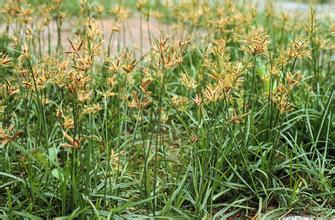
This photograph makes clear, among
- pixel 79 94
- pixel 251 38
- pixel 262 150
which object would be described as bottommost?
pixel 262 150

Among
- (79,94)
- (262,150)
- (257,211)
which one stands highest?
(79,94)

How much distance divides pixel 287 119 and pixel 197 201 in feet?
3.14

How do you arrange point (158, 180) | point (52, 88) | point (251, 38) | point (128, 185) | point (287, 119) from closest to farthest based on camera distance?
point (251, 38) → point (128, 185) → point (158, 180) → point (287, 119) → point (52, 88)

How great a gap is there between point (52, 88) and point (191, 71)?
956 millimetres

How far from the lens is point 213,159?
256 cm

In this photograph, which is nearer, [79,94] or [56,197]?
[79,94]

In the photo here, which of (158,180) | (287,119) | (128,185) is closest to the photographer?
(128,185)

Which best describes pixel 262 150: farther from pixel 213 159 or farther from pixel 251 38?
pixel 251 38

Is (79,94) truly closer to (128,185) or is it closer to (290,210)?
(128,185)

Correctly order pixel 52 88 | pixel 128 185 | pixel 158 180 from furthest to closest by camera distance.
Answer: pixel 52 88
pixel 158 180
pixel 128 185

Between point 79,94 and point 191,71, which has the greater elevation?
point 79,94

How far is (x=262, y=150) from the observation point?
272cm

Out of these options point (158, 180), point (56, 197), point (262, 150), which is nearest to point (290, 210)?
point (262, 150)

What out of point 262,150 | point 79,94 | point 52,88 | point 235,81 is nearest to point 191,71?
point 52,88
